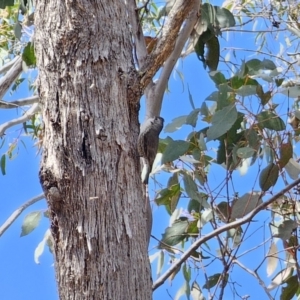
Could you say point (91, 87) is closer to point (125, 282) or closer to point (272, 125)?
point (125, 282)

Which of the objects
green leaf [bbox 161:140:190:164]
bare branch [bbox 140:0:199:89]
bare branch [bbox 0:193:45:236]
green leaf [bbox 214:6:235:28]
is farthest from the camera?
bare branch [bbox 0:193:45:236]

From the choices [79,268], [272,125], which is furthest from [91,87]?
[272,125]

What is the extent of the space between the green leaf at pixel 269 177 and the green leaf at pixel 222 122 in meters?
0.18

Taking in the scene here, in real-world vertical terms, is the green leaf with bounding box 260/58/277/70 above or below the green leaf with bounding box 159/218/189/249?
above

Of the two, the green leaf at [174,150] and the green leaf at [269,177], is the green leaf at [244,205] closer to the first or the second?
the green leaf at [269,177]

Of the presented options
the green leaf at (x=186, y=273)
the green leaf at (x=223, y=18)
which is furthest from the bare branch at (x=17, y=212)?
the green leaf at (x=223, y=18)

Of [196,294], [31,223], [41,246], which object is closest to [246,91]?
[31,223]

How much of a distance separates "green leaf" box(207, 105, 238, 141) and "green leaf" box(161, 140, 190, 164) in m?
0.07

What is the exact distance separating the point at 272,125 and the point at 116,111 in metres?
0.45

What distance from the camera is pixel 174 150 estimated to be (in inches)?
48.3

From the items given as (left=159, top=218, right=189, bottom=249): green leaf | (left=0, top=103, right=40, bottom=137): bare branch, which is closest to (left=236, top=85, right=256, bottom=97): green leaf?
(left=159, top=218, right=189, bottom=249): green leaf

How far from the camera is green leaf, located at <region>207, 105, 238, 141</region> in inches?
45.8

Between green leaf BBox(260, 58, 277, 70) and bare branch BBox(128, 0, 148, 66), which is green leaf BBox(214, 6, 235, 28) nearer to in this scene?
green leaf BBox(260, 58, 277, 70)

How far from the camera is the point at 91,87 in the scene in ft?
3.36
